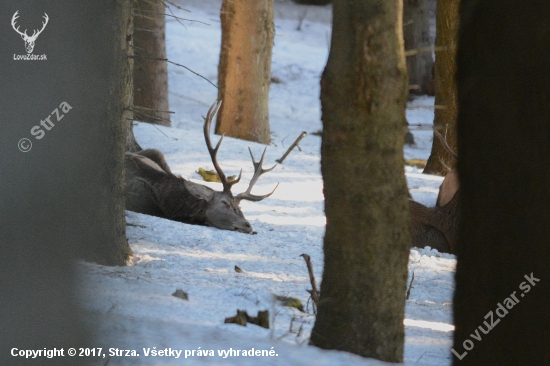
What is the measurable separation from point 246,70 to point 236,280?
7.06 metres

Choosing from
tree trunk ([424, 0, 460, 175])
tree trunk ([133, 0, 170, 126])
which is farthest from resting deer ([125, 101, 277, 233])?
tree trunk ([133, 0, 170, 126])

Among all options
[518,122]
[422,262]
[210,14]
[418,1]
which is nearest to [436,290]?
[422,262]

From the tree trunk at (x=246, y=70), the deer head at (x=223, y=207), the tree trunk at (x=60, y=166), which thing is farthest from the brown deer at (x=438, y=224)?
the tree trunk at (x=246, y=70)

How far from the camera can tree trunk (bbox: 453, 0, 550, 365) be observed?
2.06m

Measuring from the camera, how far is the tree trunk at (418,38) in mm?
17797

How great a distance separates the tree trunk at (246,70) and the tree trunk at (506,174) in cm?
905

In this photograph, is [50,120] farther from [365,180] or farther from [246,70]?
[246,70]

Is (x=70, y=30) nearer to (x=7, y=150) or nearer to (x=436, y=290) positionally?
(x=7, y=150)

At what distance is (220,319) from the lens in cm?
320

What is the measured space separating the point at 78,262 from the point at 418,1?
613 inches
